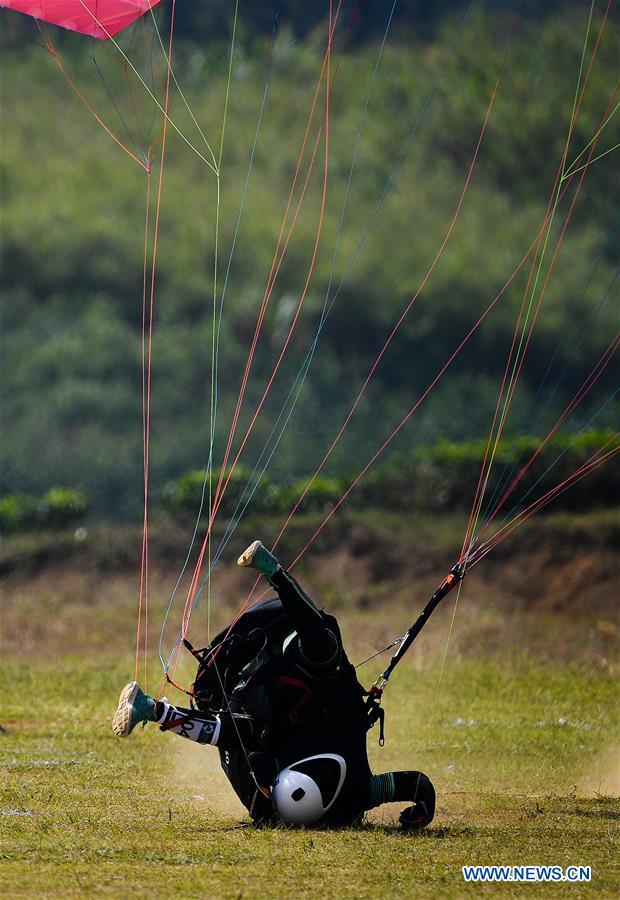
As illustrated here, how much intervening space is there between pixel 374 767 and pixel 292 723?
113 inches

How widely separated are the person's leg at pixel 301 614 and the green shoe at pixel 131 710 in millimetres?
863

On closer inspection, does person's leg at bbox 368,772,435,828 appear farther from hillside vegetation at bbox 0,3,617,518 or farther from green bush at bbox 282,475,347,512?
hillside vegetation at bbox 0,3,617,518

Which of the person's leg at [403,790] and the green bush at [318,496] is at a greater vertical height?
the green bush at [318,496]

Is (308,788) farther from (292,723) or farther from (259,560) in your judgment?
(259,560)

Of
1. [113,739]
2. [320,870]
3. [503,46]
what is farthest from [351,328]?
[320,870]

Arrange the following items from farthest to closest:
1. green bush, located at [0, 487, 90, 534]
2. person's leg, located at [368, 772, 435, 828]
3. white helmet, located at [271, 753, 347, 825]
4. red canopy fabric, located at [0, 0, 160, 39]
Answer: green bush, located at [0, 487, 90, 534] < red canopy fabric, located at [0, 0, 160, 39] < person's leg, located at [368, 772, 435, 828] < white helmet, located at [271, 753, 347, 825]

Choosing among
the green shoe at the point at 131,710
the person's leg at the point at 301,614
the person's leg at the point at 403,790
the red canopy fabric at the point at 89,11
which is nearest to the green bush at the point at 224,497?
the red canopy fabric at the point at 89,11

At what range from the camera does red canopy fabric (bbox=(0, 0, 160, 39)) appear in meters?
9.62

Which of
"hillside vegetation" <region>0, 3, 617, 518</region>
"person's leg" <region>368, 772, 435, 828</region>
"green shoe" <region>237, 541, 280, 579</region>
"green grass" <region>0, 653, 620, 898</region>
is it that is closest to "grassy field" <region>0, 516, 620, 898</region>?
"green grass" <region>0, 653, 620, 898</region>

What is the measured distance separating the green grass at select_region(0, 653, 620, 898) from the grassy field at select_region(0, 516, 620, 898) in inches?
0.8

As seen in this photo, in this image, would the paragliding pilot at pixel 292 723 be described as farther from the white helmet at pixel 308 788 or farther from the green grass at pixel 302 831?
the green grass at pixel 302 831

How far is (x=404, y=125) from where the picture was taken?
33.9 metres

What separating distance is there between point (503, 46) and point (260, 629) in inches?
1132

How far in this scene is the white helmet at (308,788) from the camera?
24.3 ft
